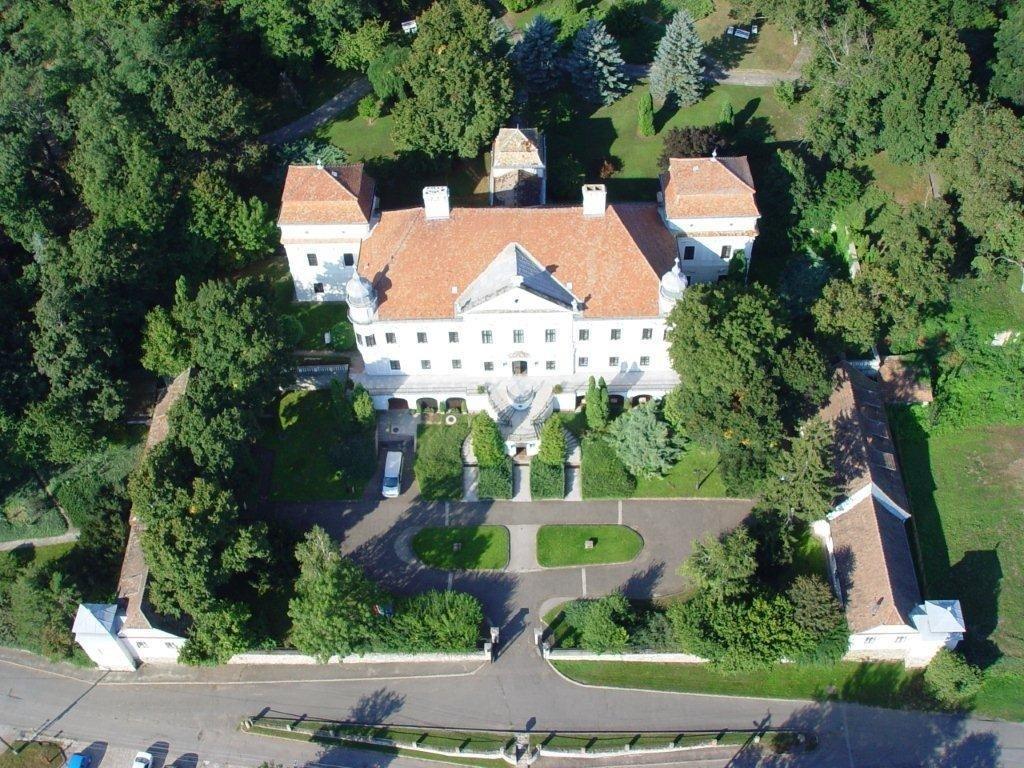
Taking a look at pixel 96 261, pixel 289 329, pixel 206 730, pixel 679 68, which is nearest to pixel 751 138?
pixel 679 68

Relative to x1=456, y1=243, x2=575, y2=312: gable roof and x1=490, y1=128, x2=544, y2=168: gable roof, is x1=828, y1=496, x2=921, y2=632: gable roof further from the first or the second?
x1=490, y1=128, x2=544, y2=168: gable roof

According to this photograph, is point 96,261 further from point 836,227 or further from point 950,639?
point 950,639

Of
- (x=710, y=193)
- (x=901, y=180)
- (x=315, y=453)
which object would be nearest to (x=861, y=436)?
(x=710, y=193)

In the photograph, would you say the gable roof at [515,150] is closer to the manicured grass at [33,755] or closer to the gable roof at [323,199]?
the gable roof at [323,199]

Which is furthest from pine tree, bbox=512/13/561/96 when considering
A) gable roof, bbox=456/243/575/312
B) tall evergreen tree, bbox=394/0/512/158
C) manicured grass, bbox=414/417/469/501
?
manicured grass, bbox=414/417/469/501

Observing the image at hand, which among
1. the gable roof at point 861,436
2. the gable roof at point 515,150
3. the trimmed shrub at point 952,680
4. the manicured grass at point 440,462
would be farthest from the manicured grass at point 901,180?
the manicured grass at point 440,462

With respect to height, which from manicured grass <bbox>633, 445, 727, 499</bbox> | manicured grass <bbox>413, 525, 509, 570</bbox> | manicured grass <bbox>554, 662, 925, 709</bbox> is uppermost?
manicured grass <bbox>633, 445, 727, 499</bbox>
